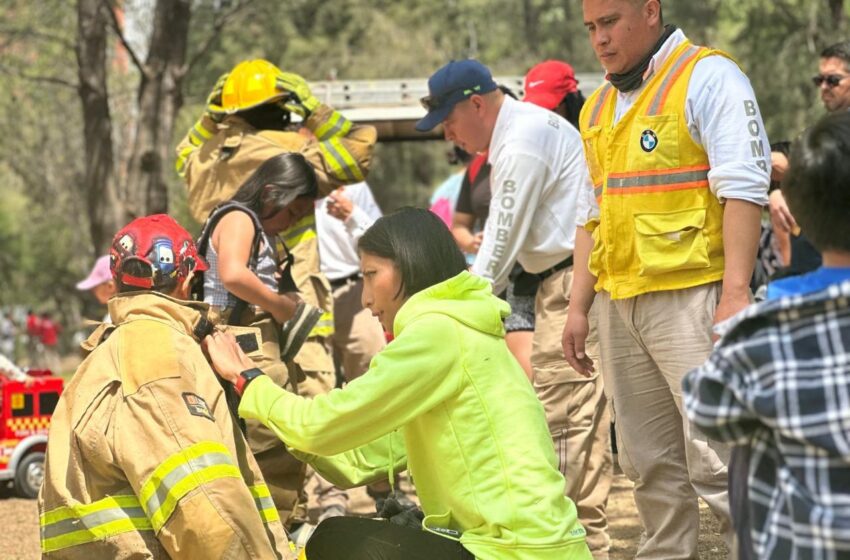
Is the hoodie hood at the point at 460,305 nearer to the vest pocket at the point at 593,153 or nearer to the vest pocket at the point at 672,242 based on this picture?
the vest pocket at the point at 672,242

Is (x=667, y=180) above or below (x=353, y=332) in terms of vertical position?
above

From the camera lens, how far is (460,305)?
3.83 metres

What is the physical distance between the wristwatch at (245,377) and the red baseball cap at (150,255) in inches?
19.9

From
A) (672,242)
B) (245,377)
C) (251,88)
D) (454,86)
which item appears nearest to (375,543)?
(245,377)

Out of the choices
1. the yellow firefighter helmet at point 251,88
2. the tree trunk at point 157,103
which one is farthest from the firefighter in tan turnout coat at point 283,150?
the tree trunk at point 157,103

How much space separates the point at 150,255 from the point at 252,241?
119 cm

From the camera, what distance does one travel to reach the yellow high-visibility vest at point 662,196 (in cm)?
413

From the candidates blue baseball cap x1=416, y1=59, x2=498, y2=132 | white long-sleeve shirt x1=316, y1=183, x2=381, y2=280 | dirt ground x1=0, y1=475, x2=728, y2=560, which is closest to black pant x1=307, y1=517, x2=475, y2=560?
dirt ground x1=0, y1=475, x2=728, y2=560

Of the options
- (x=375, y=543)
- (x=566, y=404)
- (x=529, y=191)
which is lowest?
(x=566, y=404)

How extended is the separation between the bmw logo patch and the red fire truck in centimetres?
548

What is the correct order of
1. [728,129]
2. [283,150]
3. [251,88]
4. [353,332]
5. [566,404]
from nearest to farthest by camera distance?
[728,129], [566,404], [283,150], [251,88], [353,332]

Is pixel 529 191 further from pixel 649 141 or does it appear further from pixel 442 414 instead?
pixel 442 414

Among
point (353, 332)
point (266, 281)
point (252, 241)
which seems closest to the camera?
point (252, 241)

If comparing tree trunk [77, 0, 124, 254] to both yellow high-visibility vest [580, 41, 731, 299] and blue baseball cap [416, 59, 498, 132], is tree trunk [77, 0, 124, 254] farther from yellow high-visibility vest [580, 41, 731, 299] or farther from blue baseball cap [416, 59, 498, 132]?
yellow high-visibility vest [580, 41, 731, 299]
